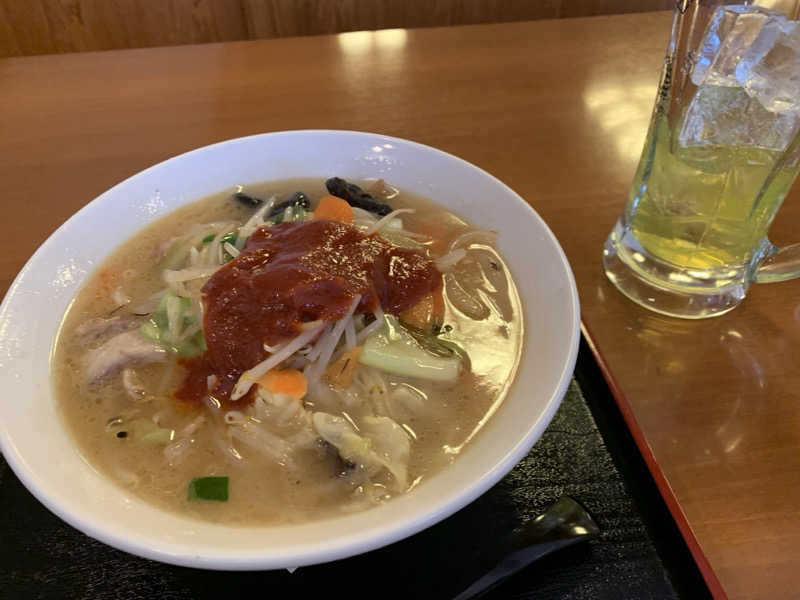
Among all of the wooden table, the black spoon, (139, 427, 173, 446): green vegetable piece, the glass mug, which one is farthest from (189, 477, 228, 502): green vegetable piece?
the glass mug

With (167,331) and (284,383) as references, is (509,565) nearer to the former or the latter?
(284,383)

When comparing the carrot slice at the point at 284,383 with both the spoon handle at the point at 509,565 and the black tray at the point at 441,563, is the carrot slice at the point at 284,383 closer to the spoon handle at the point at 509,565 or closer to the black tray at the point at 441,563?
the black tray at the point at 441,563

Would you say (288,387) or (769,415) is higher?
(288,387)

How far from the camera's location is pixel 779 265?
1376mm

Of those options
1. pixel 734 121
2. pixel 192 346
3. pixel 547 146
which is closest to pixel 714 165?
pixel 734 121

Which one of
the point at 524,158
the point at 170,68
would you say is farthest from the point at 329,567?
the point at 170,68

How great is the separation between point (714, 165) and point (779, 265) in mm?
280

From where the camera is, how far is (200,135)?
2.13 m

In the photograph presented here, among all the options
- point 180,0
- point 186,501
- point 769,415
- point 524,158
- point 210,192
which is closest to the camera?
point 186,501

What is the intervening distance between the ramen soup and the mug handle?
588 millimetres

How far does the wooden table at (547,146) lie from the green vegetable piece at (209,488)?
797 millimetres

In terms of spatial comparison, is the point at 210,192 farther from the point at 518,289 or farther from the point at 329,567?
the point at 329,567

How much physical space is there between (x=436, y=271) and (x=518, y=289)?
193 mm

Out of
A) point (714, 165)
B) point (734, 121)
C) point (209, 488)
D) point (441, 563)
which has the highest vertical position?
point (734, 121)
